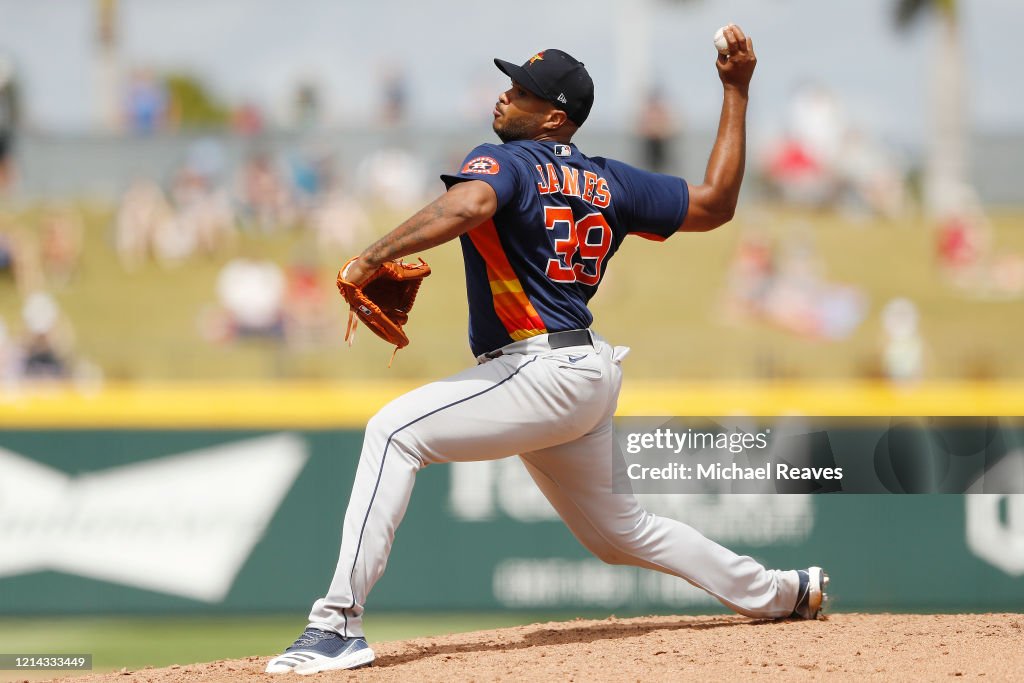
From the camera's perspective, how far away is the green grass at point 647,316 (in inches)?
444

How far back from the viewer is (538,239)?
405 centimetres

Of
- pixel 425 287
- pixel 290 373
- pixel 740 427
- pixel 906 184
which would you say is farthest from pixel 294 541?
pixel 906 184

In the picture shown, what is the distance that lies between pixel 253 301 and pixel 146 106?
4568mm

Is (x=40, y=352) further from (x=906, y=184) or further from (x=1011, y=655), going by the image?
(x=906, y=184)

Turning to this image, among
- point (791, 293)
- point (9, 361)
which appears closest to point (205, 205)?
point (9, 361)

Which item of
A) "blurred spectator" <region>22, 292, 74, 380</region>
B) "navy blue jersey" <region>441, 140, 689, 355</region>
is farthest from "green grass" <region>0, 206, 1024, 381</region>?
"navy blue jersey" <region>441, 140, 689, 355</region>

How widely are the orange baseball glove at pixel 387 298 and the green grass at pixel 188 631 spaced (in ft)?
11.6

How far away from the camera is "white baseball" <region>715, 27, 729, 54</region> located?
443cm

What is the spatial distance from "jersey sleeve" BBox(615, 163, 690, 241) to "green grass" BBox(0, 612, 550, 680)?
3.86 m

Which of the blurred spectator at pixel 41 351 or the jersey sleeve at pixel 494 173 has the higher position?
the blurred spectator at pixel 41 351

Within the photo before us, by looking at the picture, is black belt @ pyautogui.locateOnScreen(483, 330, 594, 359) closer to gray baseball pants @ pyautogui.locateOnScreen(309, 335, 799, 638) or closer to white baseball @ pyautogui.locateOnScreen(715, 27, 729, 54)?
gray baseball pants @ pyautogui.locateOnScreen(309, 335, 799, 638)

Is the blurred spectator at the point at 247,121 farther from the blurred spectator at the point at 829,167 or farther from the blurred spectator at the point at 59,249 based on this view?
the blurred spectator at the point at 829,167

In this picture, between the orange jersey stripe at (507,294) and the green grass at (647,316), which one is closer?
the orange jersey stripe at (507,294)

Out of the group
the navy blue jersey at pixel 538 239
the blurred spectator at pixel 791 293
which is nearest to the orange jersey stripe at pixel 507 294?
the navy blue jersey at pixel 538 239
